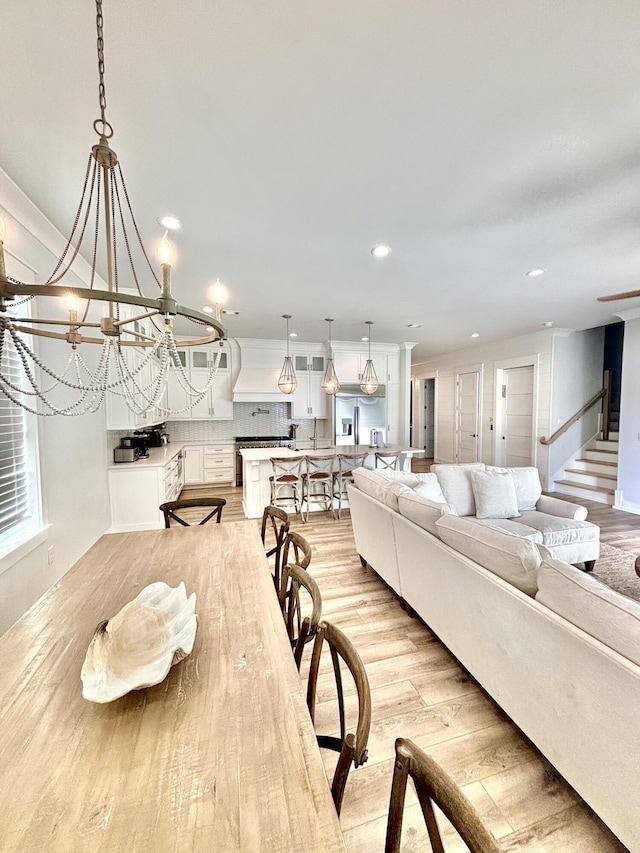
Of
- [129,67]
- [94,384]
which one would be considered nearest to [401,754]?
[94,384]

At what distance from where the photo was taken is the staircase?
5496mm

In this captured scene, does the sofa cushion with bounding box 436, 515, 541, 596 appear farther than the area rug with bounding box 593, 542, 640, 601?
No

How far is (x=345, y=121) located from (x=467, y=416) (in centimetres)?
683

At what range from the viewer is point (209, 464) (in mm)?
6523

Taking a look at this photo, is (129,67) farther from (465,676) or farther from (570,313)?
(570,313)

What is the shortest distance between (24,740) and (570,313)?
6.07 m

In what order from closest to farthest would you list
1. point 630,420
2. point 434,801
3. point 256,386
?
1. point 434,801
2. point 630,420
3. point 256,386

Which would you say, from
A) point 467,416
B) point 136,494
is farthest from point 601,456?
point 136,494

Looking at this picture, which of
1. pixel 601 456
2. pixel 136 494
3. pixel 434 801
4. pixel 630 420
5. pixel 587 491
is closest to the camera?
pixel 434 801

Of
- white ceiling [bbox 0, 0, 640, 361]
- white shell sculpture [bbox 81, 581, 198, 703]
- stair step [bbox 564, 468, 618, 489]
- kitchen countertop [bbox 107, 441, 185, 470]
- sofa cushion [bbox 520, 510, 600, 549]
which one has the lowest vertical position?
stair step [bbox 564, 468, 618, 489]

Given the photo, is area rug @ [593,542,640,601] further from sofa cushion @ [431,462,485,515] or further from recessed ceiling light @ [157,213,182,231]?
recessed ceiling light @ [157,213,182,231]

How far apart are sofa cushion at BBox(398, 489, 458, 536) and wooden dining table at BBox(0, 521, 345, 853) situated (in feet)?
4.16

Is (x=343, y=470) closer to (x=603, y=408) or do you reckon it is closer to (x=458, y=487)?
(x=458, y=487)

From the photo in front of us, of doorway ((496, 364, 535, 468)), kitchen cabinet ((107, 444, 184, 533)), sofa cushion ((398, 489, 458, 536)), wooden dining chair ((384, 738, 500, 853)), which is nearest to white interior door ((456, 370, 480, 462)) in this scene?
Answer: doorway ((496, 364, 535, 468))
